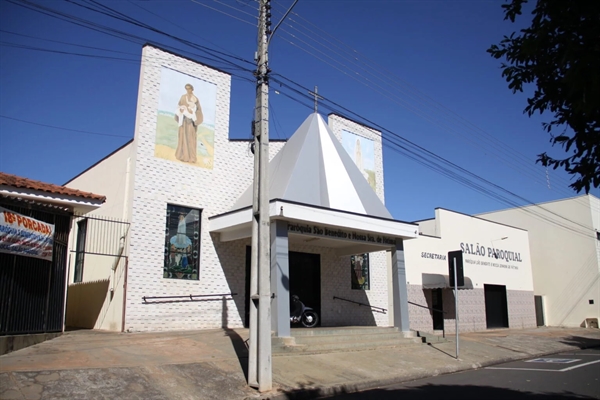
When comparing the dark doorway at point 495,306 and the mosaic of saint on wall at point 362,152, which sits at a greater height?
the mosaic of saint on wall at point 362,152

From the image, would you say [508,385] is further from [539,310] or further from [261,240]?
[539,310]

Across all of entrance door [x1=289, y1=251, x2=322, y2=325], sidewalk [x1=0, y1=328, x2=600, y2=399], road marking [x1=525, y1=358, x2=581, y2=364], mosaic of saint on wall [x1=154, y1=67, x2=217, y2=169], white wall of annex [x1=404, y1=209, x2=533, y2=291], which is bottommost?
road marking [x1=525, y1=358, x2=581, y2=364]

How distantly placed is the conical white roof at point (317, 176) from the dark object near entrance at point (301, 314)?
11.9ft

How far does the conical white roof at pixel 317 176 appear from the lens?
51.9 feet

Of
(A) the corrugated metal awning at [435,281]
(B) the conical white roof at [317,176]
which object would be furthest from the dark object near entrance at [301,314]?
(A) the corrugated metal awning at [435,281]

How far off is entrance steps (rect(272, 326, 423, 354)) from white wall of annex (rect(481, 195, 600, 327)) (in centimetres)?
2076

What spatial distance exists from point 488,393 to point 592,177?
222 inches

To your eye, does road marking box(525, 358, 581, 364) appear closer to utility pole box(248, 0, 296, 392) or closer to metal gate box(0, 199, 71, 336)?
utility pole box(248, 0, 296, 392)

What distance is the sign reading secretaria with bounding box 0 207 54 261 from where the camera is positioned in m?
10.6

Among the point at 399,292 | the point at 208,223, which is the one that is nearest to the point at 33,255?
the point at 208,223

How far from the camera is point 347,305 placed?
20172mm

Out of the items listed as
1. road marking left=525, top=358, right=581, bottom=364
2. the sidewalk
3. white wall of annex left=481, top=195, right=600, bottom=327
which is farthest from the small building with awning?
white wall of annex left=481, top=195, right=600, bottom=327

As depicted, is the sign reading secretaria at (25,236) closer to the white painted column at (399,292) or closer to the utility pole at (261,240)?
the utility pole at (261,240)

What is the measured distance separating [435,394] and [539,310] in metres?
27.8
